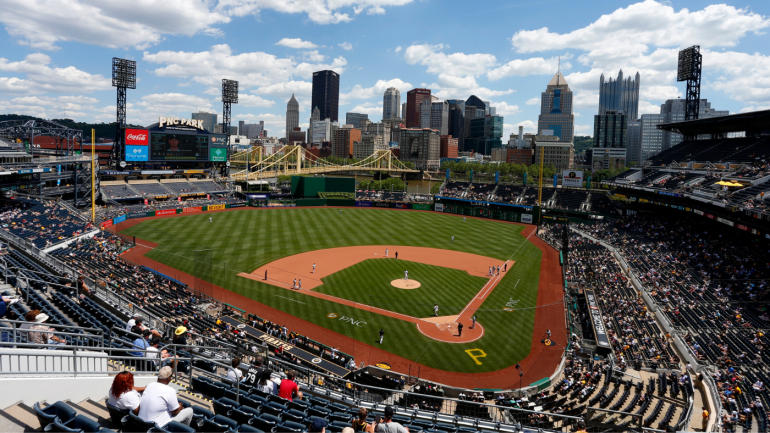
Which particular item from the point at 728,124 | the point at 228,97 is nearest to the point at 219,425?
the point at 728,124

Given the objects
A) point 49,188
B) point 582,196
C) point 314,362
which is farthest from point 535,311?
point 49,188

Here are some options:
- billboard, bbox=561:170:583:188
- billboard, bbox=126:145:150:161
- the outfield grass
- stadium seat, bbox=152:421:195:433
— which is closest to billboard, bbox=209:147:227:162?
billboard, bbox=126:145:150:161

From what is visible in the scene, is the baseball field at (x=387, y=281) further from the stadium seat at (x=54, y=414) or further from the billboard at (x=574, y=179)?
the billboard at (x=574, y=179)

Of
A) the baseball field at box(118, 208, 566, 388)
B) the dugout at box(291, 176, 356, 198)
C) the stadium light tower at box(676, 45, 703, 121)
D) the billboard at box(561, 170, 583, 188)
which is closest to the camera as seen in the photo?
the baseball field at box(118, 208, 566, 388)

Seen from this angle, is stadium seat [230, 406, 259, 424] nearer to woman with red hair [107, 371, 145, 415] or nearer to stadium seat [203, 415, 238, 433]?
stadium seat [203, 415, 238, 433]

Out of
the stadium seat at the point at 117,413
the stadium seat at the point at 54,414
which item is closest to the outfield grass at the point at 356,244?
the stadium seat at the point at 117,413

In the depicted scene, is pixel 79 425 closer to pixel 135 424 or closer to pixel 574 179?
pixel 135 424
